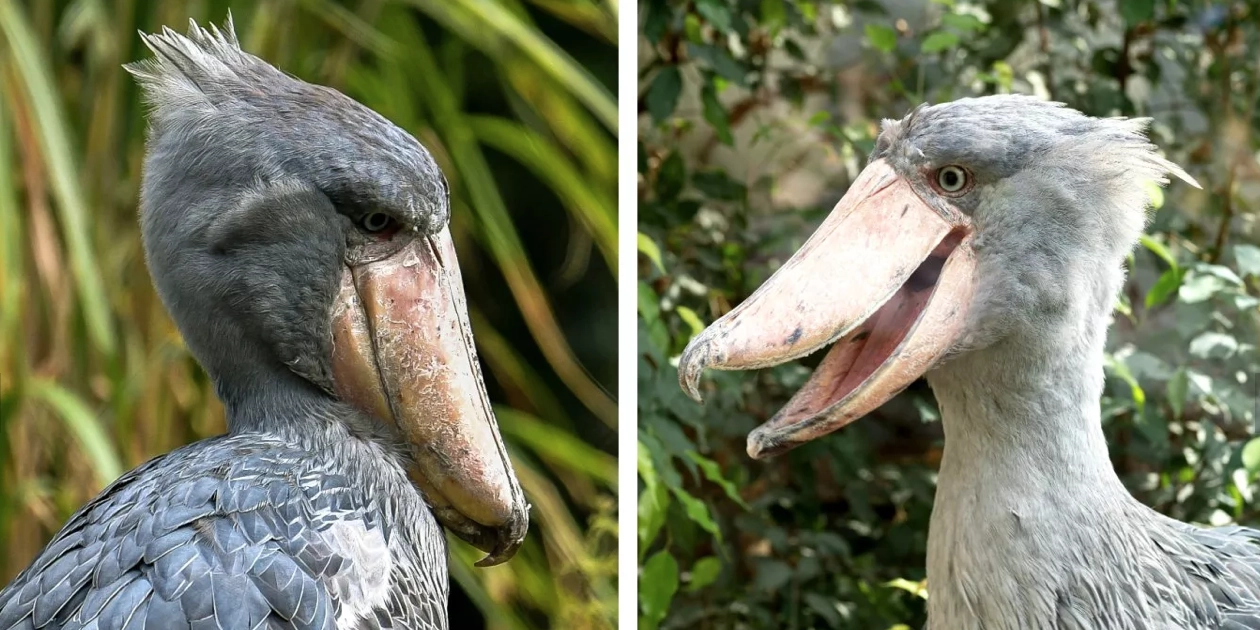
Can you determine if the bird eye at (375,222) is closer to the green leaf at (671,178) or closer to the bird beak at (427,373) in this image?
the bird beak at (427,373)

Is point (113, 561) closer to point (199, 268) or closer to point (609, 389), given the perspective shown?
point (199, 268)

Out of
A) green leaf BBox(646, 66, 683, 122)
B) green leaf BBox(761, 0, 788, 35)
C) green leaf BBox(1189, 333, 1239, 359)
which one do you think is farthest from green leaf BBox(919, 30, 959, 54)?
green leaf BBox(1189, 333, 1239, 359)

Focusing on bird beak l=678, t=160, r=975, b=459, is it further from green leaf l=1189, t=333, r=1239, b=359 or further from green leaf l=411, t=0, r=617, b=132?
green leaf l=1189, t=333, r=1239, b=359

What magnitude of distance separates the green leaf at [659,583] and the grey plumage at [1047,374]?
0.63 m

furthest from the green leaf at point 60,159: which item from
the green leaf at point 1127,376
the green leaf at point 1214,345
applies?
the green leaf at point 1214,345

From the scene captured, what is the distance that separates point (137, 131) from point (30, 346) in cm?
23

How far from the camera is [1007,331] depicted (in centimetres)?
106

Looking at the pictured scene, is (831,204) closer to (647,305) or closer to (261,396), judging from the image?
(647,305)

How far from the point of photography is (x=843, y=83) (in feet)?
7.33

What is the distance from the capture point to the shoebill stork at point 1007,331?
105 cm

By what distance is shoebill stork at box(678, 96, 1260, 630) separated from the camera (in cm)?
105

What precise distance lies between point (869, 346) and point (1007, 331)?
121 mm

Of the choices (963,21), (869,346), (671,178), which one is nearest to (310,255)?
(869,346)

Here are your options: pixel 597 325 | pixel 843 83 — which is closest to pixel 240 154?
pixel 597 325
